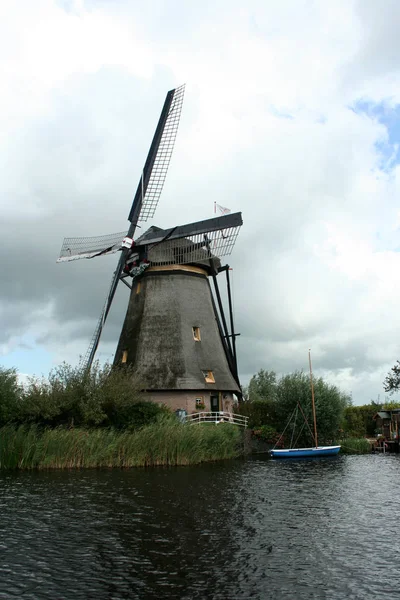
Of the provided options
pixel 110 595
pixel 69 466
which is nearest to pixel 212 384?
pixel 69 466

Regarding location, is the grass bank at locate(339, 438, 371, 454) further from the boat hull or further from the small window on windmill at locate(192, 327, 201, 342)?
the small window on windmill at locate(192, 327, 201, 342)

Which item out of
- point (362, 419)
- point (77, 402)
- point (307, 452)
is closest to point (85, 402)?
point (77, 402)

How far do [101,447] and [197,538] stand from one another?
13.4 metres

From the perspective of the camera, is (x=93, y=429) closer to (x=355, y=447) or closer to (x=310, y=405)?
(x=310, y=405)

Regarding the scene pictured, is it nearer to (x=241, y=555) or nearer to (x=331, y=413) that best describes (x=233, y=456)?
(x=331, y=413)

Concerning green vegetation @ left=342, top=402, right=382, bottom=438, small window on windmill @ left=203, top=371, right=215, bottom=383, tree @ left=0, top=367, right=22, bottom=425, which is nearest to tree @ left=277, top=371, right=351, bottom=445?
small window on windmill @ left=203, top=371, right=215, bottom=383

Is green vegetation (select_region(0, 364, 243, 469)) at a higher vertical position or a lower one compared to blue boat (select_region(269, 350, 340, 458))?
higher

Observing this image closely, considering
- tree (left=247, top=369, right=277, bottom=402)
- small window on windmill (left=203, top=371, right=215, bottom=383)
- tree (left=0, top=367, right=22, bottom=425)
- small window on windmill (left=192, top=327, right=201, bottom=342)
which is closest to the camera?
tree (left=0, top=367, right=22, bottom=425)

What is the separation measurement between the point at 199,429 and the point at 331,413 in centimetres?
1205

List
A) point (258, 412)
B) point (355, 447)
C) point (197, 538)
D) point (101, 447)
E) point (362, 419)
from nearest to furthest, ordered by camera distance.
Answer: point (197, 538) → point (101, 447) → point (258, 412) → point (355, 447) → point (362, 419)

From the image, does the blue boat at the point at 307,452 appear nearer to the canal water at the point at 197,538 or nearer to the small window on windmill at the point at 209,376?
the small window on windmill at the point at 209,376

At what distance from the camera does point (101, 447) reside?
981 inches

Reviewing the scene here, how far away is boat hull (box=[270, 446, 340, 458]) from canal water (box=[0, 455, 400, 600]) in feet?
30.8

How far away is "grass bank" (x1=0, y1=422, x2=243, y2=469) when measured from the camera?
2427 cm
